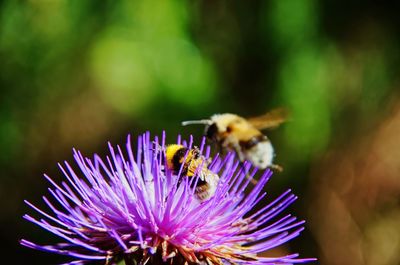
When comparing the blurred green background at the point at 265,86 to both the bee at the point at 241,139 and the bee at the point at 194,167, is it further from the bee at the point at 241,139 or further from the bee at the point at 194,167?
the bee at the point at 194,167

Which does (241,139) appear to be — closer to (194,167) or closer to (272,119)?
Result: (272,119)

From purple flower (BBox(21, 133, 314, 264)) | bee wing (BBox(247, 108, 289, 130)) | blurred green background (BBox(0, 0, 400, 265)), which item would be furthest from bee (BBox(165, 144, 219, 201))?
blurred green background (BBox(0, 0, 400, 265))


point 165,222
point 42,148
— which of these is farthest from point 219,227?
point 42,148

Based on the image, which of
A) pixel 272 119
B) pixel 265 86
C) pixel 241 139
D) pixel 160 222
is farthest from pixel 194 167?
pixel 265 86

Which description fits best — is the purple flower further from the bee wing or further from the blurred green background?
the blurred green background

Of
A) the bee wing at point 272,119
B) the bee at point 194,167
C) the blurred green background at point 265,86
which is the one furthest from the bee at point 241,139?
the blurred green background at point 265,86

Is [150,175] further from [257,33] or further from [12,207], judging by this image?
[12,207]

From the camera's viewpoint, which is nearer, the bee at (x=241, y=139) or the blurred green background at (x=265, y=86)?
the bee at (x=241, y=139)
